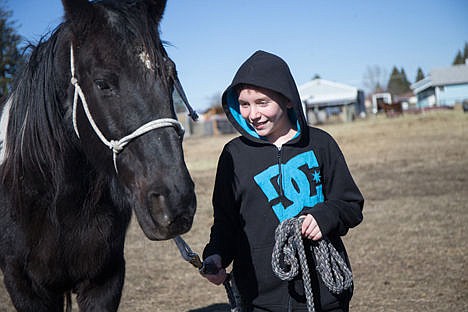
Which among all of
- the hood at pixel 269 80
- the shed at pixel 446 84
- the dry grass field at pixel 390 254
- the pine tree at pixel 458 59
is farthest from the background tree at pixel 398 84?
the hood at pixel 269 80

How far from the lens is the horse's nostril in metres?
1.69

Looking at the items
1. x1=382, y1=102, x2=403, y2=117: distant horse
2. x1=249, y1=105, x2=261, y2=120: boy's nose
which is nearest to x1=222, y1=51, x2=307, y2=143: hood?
x1=249, y1=105, x2=261, y2=120: boy's nose

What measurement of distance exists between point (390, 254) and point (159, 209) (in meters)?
4.43

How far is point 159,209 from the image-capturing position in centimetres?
171

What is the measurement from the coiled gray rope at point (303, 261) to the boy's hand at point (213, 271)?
0.92 feet

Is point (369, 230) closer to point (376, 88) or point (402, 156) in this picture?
point (402, 156)

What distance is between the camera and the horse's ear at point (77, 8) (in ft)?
6.53

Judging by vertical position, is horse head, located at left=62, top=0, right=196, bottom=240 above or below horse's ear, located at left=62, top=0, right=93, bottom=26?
below

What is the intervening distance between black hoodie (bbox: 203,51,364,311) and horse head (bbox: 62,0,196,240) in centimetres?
55

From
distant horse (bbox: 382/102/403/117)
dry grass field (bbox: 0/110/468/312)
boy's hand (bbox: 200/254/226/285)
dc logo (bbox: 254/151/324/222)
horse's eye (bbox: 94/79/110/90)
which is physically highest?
horse's eye (bbox: 94/79/110/90)

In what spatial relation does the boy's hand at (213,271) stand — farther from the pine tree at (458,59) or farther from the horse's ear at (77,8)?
the pine tree at (458,59)

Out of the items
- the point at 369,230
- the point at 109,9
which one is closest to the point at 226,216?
the point at 109,9

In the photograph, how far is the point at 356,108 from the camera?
53.0 m

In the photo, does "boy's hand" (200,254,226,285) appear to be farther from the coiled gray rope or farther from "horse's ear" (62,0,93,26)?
"horse's ear" (62,0,93,26)
